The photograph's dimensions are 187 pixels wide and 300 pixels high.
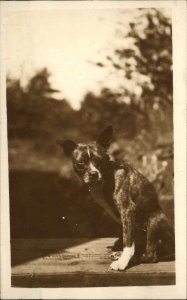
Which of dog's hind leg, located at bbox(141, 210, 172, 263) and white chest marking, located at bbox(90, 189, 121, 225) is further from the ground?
white chest marking, located at bbox(90, 189, 121, 225)

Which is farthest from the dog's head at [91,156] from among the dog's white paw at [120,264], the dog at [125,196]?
the dog's white paw at [120,264]

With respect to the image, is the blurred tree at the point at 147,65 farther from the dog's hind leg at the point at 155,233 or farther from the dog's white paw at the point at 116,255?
the dog's white paw at the point at 116,255

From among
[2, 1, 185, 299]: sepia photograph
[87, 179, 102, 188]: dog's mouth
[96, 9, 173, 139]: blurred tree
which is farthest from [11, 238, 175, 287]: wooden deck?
[96, 9, 173, 139]: blurred tree

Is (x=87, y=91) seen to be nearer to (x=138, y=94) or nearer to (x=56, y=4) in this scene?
(x=138, y=94)

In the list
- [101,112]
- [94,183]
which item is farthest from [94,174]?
[101,112]

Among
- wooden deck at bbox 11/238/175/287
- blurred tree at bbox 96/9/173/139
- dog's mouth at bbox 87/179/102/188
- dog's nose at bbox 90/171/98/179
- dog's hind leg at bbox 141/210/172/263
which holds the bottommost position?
wooden deck at bbox 11/238/175/287

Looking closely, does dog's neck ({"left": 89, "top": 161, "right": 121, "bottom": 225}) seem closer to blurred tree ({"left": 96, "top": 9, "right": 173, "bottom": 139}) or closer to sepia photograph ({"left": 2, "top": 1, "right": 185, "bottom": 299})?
sepia photograph ({"left": 2, "top": 1, "right": 185, "bottom": 299})
